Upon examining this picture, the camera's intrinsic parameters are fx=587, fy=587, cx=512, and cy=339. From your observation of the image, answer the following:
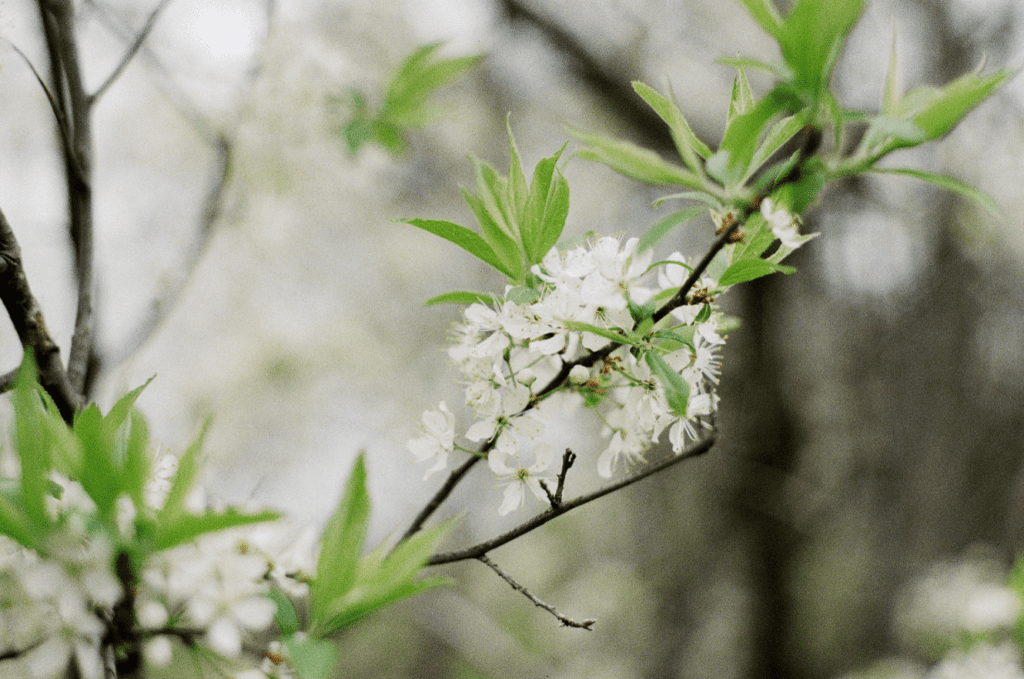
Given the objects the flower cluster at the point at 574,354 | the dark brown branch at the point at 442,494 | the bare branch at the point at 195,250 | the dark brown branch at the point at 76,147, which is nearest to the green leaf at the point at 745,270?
the flower cluster at the point at 574,354

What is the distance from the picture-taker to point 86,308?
2.13ft

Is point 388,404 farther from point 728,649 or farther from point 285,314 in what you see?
point 728,649

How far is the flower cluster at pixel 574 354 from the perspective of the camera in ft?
1.62

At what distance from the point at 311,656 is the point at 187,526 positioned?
0.11 metres

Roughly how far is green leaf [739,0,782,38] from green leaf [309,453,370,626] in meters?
0.41

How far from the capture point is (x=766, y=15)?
37 cm

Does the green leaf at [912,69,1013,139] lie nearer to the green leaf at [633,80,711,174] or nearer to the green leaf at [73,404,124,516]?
the green leaf at [633,80,711,174]

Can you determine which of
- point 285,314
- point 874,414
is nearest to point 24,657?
point 874,414

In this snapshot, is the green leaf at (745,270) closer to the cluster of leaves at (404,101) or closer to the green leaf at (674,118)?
the green leaf at (674,118)

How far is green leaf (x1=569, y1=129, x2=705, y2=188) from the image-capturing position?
41cm

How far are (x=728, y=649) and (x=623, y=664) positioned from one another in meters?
0.88

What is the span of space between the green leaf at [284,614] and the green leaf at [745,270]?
1.45 feet

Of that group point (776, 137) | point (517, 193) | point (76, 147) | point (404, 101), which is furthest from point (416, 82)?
point (776, 137)

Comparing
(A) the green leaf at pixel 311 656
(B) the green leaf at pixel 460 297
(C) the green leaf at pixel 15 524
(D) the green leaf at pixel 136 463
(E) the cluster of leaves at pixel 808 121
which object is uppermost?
(E) the cluster of leaves at pixel 808 121
